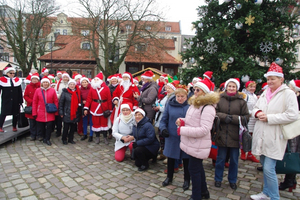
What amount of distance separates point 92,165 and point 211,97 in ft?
10.3

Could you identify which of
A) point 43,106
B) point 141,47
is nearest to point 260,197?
point 43,106

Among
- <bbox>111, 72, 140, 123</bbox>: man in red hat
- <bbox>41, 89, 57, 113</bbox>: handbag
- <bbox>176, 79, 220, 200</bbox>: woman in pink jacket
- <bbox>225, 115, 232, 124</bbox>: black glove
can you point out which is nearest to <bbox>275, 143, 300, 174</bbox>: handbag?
<bbox>225, 115, 232, 124</bbox>: black glove

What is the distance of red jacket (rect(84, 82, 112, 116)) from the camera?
21.0 ft

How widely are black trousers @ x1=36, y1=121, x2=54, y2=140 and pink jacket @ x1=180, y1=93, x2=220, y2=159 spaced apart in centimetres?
440

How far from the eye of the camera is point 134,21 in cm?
2528

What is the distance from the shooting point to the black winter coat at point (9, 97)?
20.9 ft

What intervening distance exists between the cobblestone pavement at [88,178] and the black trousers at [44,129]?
489mm

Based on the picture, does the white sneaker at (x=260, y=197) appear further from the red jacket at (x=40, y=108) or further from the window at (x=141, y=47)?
the window at (x=141, y=47)

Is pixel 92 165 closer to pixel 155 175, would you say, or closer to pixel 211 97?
pixel 155 175

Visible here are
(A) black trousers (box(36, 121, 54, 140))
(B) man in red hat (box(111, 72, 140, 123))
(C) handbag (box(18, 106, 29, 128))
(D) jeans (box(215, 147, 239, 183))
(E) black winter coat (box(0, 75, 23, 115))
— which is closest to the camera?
(D) jeans (box(215, 147, 239, 183))

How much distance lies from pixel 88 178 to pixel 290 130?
3477mm

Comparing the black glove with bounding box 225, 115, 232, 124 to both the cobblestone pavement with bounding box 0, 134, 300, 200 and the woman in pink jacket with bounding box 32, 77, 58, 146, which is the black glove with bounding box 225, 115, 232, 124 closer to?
the cobblestone pavement with bounding box 0, 134, 300, 200

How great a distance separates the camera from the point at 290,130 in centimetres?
304

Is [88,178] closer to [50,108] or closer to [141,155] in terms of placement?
[141,155]
